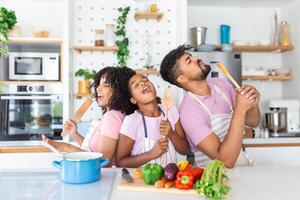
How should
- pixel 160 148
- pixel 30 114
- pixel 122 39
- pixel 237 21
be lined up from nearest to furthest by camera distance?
pixel 160 148
pixel 30 114
pixel 122 39
pixel 237 21

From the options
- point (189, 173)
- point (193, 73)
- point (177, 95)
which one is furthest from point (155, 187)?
point (177, 95)

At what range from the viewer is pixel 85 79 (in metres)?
3.16

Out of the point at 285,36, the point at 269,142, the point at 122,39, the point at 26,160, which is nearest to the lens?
the point at 26,160

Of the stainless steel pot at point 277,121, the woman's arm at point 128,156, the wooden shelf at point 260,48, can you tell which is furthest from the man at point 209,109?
the wooden shelf at point 260,48

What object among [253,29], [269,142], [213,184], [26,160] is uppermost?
[253,29]

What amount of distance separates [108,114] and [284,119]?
7.35 feet

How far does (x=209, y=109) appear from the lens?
4.75 feet

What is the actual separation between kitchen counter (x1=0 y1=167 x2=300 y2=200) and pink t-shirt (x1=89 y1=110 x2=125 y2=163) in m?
0.15

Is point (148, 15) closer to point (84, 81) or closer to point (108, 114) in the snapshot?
point (84, 81)

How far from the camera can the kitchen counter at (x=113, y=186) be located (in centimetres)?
94

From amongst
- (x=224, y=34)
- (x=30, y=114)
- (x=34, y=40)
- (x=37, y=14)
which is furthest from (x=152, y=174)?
(x=37, y=14)

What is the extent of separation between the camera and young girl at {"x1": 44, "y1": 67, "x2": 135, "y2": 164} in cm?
132

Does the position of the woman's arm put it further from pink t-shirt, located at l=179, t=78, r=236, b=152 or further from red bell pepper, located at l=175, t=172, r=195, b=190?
red bell pepper, located at l=175, t=172, r=195, b=190

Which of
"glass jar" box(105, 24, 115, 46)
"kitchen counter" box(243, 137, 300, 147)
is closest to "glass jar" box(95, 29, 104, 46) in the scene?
"glass jar" box(105, 24, 115, 46)
